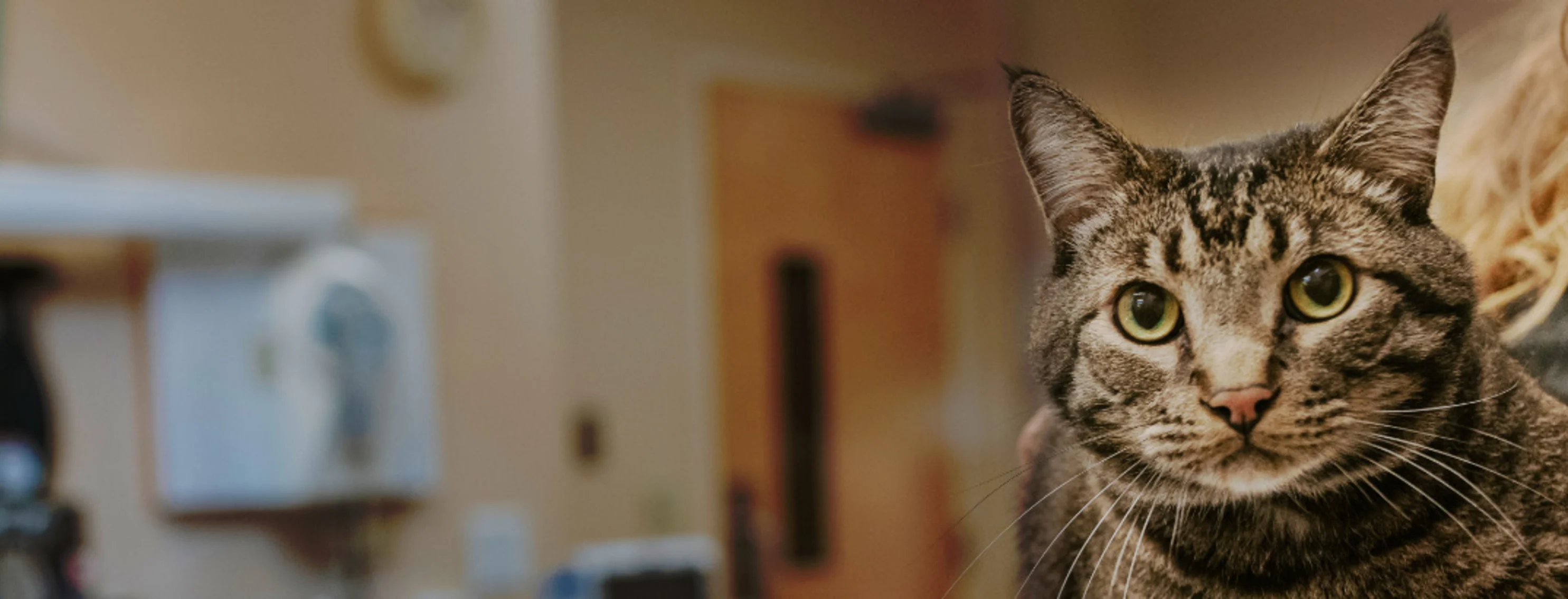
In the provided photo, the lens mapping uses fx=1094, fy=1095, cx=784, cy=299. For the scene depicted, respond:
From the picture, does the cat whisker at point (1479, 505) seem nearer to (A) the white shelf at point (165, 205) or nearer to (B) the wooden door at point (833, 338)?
(B) the wooden door at point (833, 338)

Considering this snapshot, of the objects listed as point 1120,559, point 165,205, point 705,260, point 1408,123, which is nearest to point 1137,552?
point 1120,559

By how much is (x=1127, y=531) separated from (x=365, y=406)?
1207 mm

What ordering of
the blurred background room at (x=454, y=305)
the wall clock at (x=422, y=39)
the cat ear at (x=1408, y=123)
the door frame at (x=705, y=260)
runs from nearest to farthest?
the cat ear at (x=1408, y=123) < the blurred background room at (x=454, y=305) < the door frame at (x=705, y=260) < the wall clock at (x=422, y=39)

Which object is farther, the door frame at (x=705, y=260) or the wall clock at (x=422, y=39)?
the wall clock at (x=422, y=39)

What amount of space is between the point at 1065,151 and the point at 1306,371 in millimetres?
75

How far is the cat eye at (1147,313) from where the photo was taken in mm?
267

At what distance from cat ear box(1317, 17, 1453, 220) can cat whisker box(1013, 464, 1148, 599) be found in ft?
0.28

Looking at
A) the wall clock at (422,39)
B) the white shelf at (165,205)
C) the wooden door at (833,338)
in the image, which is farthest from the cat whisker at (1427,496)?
the wall clock at (422,39)

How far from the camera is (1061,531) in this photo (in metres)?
0.28

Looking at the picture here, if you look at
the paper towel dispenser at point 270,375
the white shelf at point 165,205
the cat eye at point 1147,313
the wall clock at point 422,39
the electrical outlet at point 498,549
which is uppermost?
the wall clock at point 422,39

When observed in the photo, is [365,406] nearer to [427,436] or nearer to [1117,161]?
[427,436]

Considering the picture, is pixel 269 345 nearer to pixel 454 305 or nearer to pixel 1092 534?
pixel 454 305

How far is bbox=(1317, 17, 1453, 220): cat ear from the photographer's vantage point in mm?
244

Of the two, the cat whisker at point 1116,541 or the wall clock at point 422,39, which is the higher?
the wall clock at point 422,39
